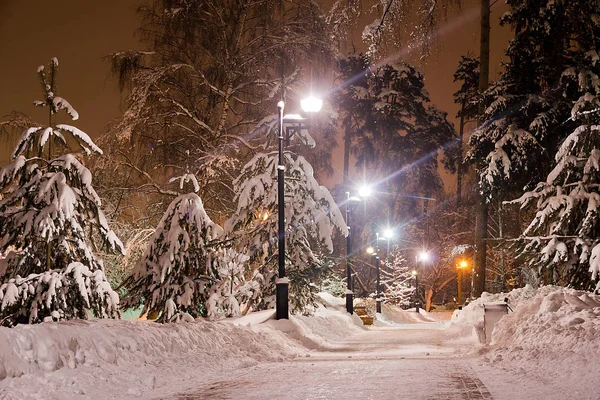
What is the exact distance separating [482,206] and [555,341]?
16623 mm

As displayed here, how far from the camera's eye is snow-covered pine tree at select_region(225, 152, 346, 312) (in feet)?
65.7

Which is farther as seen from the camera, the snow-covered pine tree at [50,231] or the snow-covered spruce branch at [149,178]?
the snow-covered spruce branch at [149,178]

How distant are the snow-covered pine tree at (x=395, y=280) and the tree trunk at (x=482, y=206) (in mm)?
27298

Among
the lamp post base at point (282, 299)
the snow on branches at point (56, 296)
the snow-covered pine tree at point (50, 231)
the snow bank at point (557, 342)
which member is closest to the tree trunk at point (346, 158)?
the lamp post base at point (282, 299)

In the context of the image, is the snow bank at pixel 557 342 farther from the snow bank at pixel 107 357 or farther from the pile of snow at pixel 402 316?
the pile of snow at pixel 402 316

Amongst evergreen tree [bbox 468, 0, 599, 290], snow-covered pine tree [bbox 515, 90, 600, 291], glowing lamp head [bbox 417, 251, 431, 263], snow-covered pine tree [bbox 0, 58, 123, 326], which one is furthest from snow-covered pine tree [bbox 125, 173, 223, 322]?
glowing lamp head [bbox 417, 251, 431, 263]

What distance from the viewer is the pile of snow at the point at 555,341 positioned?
7319mm

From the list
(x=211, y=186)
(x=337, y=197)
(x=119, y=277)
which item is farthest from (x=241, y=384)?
(x=337, y=197)

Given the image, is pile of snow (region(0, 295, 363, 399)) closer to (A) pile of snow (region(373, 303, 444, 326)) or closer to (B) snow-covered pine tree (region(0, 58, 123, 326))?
(B) snow-covered pine tree (region(0, 58, 123, 326))

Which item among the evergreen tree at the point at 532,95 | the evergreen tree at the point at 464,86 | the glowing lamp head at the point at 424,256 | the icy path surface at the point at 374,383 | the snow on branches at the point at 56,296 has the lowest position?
the icy path surface at the point at 374,383

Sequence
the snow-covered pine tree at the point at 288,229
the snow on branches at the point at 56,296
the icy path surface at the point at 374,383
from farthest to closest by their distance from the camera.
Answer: the snow-covered pine tree at the point at 288,229, the snow on branches at the point at 56,296, the icy path surface at the point at 374,383

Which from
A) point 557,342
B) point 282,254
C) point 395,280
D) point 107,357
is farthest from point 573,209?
point 395,280

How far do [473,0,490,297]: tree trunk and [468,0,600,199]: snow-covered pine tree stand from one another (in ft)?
5.22

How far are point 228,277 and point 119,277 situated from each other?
1245 cm
